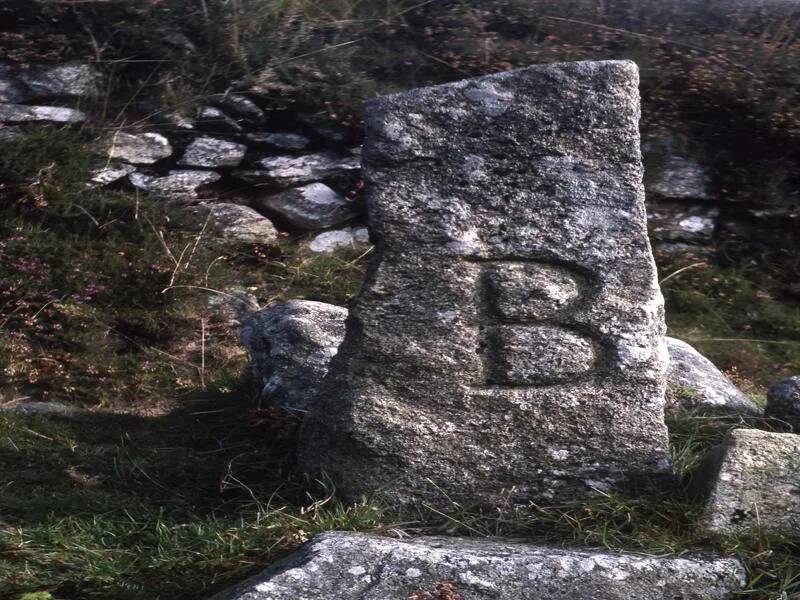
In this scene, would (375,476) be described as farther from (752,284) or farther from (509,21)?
(509,21)

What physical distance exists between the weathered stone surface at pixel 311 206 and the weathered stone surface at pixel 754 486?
3471 mm

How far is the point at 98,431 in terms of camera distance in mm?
3873

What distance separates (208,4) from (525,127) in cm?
384

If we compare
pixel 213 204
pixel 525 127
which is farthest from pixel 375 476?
pixel 213 204

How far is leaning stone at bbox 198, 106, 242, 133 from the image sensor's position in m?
5.98

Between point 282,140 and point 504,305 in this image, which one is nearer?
point 504,305

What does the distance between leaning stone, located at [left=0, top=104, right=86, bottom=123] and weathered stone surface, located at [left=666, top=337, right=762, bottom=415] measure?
12.0ft

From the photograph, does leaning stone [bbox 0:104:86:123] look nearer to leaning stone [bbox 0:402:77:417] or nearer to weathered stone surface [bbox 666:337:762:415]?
leaning stone [bbox 0:402:77:417]

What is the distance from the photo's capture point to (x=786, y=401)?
3562 millimetres

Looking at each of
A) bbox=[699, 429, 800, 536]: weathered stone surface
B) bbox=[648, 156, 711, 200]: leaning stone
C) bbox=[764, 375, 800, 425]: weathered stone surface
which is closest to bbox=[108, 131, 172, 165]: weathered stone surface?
bbox=[648, 156, 711, 200]: leaning stone

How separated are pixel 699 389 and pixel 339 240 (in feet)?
8.57

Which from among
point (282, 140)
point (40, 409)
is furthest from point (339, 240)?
point (40, 409)

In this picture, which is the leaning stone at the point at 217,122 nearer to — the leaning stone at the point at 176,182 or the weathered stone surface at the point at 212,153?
the weathered stone surface at the point at 212,153

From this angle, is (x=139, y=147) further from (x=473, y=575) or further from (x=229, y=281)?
(x=473, y=575)
